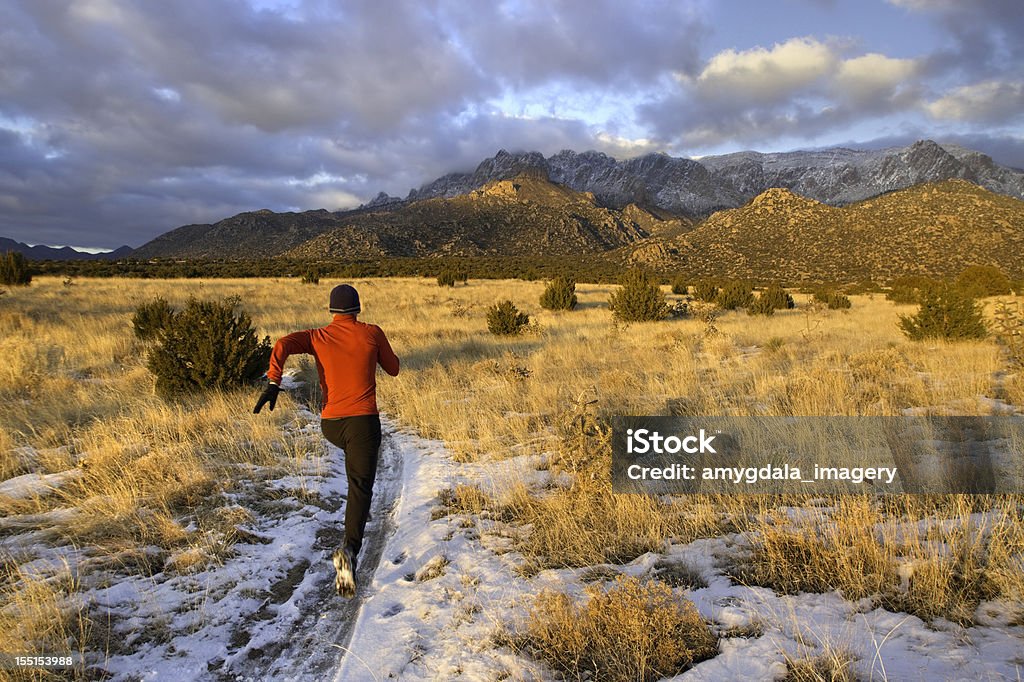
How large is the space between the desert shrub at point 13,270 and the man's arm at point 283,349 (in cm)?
2917

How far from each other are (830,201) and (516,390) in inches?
8976

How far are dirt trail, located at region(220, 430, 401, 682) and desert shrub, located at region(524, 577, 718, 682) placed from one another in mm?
1292

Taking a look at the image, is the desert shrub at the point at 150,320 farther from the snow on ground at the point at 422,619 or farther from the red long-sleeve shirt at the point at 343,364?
the red long-sleeve shirt at the point at 343,364

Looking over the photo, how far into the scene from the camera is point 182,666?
109 inches

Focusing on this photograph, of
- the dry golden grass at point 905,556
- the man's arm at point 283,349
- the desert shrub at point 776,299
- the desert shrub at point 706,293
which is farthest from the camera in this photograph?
the desert shrub at point 706,293

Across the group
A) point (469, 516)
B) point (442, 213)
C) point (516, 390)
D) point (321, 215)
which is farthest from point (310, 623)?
point (321, 215)

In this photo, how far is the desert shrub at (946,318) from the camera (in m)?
11.3

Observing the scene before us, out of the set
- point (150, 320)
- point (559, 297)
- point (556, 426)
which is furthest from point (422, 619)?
point (559, 297)

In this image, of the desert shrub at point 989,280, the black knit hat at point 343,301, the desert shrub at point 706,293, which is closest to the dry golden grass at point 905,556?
the black knit hat at point 343,301

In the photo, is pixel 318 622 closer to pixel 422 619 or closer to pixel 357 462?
pixel 422 619

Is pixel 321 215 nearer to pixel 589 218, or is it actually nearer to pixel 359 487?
pixel 589 218

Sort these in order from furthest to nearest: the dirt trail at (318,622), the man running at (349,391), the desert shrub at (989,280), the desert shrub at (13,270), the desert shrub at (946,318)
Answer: the desert shrub at (13,270) < the desert shrub at (989,280) < the desert shrub at (946,318) < the man running at (349,391) < the dirt trail at (318,622)

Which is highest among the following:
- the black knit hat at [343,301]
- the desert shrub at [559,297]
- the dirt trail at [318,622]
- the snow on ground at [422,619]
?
the desert shrub at [559,297]

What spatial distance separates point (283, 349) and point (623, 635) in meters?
3.19
